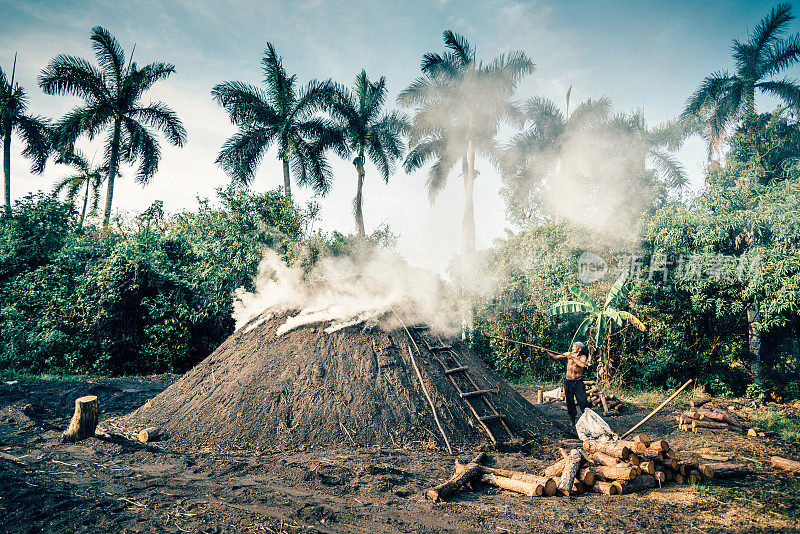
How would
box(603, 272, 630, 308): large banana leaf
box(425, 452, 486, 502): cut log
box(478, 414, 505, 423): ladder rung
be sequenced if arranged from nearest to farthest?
box(425, 452, 486, 502): cut log, box(478, 414, 505, 423): ladder rung, box(603, 272, 630, 308): large banana leaf

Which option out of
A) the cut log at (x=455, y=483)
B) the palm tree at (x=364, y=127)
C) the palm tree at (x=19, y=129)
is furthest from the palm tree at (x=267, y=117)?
the cut log at (x=455, y=483)

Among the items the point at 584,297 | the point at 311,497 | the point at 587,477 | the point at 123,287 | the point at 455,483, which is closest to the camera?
the point at 311,497

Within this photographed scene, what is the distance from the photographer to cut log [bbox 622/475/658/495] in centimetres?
443

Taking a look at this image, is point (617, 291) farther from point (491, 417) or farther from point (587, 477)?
point (587, 477)

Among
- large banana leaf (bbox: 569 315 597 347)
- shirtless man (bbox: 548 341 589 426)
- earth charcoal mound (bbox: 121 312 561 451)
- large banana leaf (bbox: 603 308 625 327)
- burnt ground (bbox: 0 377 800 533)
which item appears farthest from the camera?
large banana leaf (bbox: 569 315 597 347)

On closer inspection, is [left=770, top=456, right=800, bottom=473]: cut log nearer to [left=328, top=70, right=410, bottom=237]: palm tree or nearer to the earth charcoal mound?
the earth charcoal mound

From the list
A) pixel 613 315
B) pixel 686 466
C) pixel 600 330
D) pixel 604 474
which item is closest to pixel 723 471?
pixel 686 466

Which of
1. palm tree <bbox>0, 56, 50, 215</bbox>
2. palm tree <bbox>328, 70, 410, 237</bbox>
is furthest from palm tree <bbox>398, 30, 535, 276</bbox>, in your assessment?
palm tree <bbox>0, 56, 50, 215</bbox>

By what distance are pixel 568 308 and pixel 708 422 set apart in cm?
480

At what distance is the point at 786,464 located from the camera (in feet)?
16.6

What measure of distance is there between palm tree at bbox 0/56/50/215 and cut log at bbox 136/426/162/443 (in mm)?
20555

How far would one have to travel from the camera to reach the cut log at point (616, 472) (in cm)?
443

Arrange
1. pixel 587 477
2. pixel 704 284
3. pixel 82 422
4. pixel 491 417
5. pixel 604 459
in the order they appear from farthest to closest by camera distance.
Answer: pixel 704 284
pixel 491 417
pixel 82 422
pixel 604 459
pixel 587 477

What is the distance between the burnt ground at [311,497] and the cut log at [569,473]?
11 centimetres
